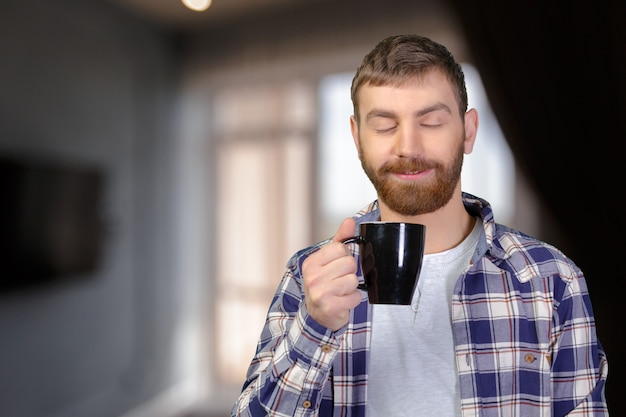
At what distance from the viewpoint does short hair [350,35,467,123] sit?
2.75 ft

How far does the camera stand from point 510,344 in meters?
0.83

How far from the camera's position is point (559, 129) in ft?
5.59

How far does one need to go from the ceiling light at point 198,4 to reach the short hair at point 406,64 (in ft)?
7.02

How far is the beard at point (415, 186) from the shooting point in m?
0.84

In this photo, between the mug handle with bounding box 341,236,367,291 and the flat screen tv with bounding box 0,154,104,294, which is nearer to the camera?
the mug handle with bounding box 341,236,367,291

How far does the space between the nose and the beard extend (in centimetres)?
1

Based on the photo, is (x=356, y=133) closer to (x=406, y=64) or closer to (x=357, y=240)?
(x=406, y=64)

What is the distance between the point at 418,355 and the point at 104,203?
8.07 ft

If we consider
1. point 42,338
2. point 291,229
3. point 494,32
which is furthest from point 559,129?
point 42,338

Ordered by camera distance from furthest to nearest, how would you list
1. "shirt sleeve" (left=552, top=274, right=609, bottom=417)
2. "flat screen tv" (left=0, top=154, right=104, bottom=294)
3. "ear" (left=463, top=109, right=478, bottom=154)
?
"flat screen tv" (left=0, top=154, right=104, bottom=294) → "ear" (left=463, top=109, right=478, bottom=154) → "shirt sleeve" (left=552, top=274, right=609, bottom=417)

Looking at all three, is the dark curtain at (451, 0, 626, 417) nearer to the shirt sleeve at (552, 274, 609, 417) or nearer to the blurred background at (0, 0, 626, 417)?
the blurred background at (0, 0, 626, 417)

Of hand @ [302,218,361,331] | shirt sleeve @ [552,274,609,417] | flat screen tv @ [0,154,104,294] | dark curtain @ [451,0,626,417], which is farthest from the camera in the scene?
flat screen tv @ [0,154,104,294]

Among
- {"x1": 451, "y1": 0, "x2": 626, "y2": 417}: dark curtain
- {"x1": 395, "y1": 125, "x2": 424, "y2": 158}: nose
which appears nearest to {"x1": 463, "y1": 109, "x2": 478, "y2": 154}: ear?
{"x1": 395, "y1": 125, "x2": 424, "y2": 158}: nose

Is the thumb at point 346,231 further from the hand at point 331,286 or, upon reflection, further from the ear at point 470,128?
the ear at point 470,128
